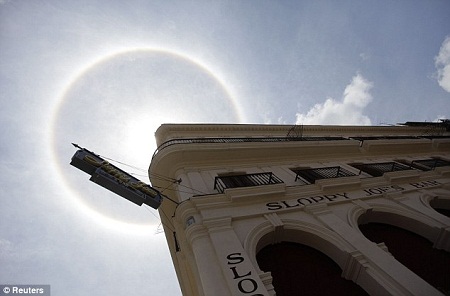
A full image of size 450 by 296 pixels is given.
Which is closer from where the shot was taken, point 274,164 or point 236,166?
point 236,166

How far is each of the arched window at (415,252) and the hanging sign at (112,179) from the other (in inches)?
321

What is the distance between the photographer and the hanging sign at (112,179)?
830cm

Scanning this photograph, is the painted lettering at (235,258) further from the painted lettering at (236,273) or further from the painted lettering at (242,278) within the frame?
the painted lettering at (236,273)

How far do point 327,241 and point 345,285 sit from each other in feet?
4.10

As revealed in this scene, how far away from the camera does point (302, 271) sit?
778 centimetres

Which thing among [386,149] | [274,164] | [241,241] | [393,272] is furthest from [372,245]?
[386,149]

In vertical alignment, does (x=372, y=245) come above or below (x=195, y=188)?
below

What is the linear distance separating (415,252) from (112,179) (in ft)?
35.1

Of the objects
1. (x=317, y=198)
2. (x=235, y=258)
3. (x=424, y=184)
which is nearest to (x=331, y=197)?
(x=317, y=198)

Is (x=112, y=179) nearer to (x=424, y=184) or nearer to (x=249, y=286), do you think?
(x=249, y=286)

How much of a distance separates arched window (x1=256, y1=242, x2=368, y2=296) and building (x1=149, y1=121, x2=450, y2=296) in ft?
0.10

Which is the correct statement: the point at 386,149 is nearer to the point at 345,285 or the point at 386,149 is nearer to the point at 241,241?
the point at 345,285

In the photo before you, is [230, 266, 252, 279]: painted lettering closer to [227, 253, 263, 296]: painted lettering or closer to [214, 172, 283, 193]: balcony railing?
[227, 253, 263, 296]: painted lettering

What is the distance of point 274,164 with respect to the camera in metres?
13.4
